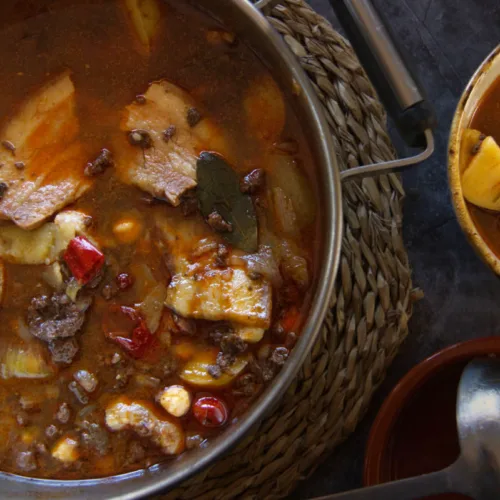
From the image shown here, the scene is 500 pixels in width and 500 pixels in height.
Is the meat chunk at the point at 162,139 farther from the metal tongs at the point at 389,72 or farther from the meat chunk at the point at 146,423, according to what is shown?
the meat chunk at the point at 146,423

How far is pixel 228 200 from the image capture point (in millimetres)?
1919

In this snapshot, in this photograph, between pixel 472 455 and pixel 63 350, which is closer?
pixel 63 350

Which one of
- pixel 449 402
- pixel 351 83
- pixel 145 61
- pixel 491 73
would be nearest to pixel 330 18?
pixel 351 83

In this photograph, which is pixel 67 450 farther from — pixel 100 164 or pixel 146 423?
pixel 100 164

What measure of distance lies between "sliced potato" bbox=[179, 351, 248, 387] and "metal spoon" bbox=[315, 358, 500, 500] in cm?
49

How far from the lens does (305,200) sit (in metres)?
1.92

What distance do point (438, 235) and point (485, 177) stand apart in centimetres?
38

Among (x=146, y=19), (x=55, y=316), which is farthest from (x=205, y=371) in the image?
(x=146, y=19)

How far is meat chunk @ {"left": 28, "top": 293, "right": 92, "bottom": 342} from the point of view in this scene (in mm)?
1938

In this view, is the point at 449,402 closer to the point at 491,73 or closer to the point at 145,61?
the point at 491,73

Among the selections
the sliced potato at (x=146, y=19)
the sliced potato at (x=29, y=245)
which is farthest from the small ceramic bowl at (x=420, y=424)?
the sliced potato at (x=146, y=19)

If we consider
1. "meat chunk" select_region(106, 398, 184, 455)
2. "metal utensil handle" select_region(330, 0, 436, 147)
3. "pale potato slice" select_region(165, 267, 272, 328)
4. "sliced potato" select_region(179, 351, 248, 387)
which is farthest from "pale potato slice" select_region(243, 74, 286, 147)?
"meat chunk" select_region(106, 398, 184, 455)

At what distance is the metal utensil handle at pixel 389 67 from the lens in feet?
5.70

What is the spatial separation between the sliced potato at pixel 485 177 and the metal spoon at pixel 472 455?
52cm
